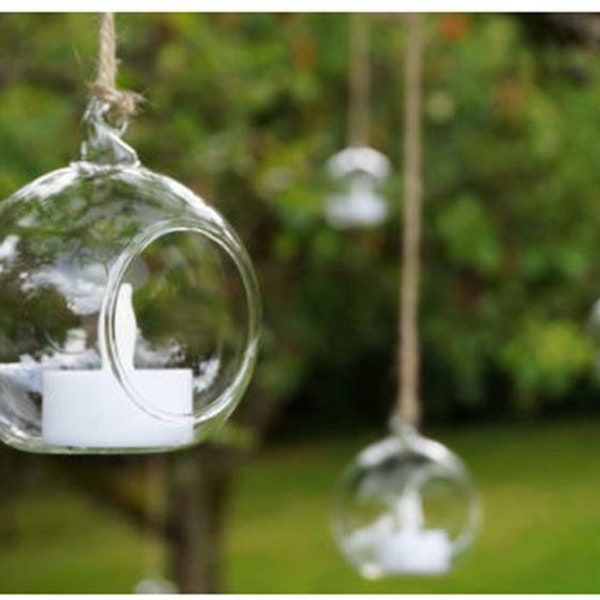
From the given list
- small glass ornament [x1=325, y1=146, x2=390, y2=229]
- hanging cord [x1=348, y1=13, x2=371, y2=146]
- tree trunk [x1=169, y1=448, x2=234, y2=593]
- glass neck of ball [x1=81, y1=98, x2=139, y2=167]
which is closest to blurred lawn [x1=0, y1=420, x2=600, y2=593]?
tree trunk [x1=169, y1=448, x2=234, y2=593]

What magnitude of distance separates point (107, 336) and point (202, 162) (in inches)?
105

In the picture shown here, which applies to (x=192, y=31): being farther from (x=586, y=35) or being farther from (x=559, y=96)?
(x=586, y=35)

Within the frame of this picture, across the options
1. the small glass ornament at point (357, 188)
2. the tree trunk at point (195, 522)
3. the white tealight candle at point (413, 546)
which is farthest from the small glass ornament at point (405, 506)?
the tree trunk at point (195, 522)

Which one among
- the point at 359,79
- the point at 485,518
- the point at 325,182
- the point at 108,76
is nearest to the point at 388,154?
the point at 359,79

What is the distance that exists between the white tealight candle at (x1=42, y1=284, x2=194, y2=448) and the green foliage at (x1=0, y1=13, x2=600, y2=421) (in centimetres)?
251

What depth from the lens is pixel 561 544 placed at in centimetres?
770

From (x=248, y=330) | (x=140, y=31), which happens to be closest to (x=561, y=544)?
(x=140, y=31)

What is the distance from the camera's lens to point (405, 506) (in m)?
2.21

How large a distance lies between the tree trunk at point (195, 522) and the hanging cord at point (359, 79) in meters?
0.93

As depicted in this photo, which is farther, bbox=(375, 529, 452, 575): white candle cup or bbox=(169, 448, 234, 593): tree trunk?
bbox=(169, 448, 234, 593): tree trunk

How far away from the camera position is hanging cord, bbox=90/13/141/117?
1049mm

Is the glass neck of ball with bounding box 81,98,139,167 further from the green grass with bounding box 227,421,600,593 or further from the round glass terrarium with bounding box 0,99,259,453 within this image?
the green grass with bounding box 227,421,600,593

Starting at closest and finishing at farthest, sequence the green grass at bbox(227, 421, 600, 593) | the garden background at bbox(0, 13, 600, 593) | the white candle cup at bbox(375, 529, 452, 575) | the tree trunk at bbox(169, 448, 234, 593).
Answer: the white candle cup at bbox(375, 529, 452, 575) → the garden background at bbox(0, 13, 600, 593) → the tree trunk at bbox(169, 448, 234, 593) → the green grass at bbox(227, 421, 600, 593)

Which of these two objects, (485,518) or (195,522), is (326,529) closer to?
(485,518)
